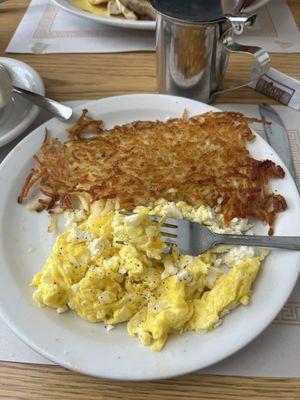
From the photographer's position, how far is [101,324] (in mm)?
953

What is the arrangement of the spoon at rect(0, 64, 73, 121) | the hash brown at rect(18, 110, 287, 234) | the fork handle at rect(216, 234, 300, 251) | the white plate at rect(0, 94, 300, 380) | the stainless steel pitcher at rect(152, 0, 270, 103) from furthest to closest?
the spoon at rect(0, 64, 73, 121)
the stainless steel pitcher at rect(152, 0, 270, 103)
the hash brown at rect(18, 110, 287, 234)
the fork handle at rect(216, 234, 300, 251)
the white plate at rect(0, 94, 300, 380)

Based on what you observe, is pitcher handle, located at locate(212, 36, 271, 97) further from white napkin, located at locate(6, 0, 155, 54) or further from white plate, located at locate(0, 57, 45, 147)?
white plate, located at locate(0, 57, 45, 147)

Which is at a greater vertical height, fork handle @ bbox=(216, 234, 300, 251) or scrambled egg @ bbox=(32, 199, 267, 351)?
fork handle @ bbox=(216, 234, 300, 251)

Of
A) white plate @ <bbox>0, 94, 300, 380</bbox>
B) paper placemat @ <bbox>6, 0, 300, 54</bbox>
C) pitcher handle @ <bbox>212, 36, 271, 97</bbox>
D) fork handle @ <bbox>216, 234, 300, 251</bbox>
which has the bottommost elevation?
white plate @ <bbox>0, 94, 300, 380</bbox>

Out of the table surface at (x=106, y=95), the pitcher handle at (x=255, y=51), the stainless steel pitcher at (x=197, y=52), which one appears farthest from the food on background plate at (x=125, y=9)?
the pitcher handle at (x=255, y=51)

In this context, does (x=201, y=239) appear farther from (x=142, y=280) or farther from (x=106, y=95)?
(x=106, y=95)

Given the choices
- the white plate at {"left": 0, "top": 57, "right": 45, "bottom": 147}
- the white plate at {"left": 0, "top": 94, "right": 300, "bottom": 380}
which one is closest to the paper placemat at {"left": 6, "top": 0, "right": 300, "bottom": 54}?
the white plate at {"left": 0, "top": 57, "right": 45, "bottom": 147}

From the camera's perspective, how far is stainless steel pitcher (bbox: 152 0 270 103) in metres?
1.31

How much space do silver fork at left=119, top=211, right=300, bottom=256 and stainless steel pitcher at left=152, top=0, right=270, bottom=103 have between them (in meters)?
0.67

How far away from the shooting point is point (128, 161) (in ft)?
4.25

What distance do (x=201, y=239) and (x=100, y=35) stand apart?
1.38 m

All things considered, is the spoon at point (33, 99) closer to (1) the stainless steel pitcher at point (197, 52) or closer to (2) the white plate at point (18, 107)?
(2) the white plate at point (18, 107)

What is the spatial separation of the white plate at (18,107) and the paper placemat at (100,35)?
0.88 feet

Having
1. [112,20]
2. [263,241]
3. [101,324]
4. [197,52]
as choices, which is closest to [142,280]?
[101,324]
